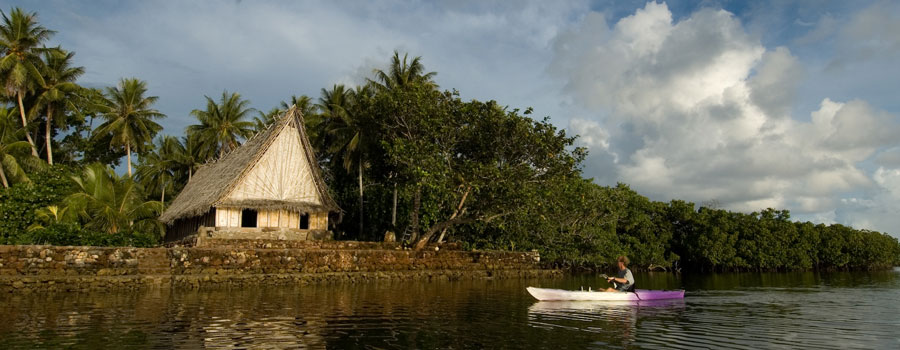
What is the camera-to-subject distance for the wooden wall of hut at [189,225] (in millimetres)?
27531

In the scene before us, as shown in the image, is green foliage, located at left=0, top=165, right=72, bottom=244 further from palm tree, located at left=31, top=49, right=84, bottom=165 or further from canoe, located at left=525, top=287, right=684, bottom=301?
canoe, located at left=525, top=287, right=684, bottom=301

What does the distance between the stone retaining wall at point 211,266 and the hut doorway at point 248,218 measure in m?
5.93

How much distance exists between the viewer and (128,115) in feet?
118

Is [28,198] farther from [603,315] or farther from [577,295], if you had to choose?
[603,315]

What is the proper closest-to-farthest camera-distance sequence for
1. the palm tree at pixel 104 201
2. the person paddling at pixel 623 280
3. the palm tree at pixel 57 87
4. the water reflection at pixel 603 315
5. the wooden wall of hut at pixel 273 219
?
the water reflection at pixel 603 315
the person paddling at pixel 623 280
the wooden wall of hut at pixel 273 219
the palm tree at pixel 104 201
the palm tree at pixel 57 87

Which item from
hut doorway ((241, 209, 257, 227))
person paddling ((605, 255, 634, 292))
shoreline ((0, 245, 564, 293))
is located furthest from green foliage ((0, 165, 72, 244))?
person paddling ((605, 255, 634, 292))

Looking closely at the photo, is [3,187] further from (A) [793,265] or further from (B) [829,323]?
(A) [793,265]

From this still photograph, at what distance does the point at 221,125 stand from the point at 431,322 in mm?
35573

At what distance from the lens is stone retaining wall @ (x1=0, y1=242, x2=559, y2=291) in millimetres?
17906

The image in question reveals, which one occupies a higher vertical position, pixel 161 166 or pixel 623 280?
pixel 161 166

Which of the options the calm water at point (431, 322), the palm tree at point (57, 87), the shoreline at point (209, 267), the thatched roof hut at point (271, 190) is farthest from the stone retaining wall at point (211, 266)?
the palm tree at point (57, 87)

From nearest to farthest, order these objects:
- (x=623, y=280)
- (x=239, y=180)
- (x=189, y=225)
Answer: (x=623, y=280), (x=239, y=180), (x=189, y=225)

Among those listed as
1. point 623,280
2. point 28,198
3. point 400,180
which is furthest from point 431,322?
point 28,198

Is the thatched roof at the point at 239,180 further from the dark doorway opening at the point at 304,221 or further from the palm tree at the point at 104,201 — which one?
the palm tree at the point at 104,201
